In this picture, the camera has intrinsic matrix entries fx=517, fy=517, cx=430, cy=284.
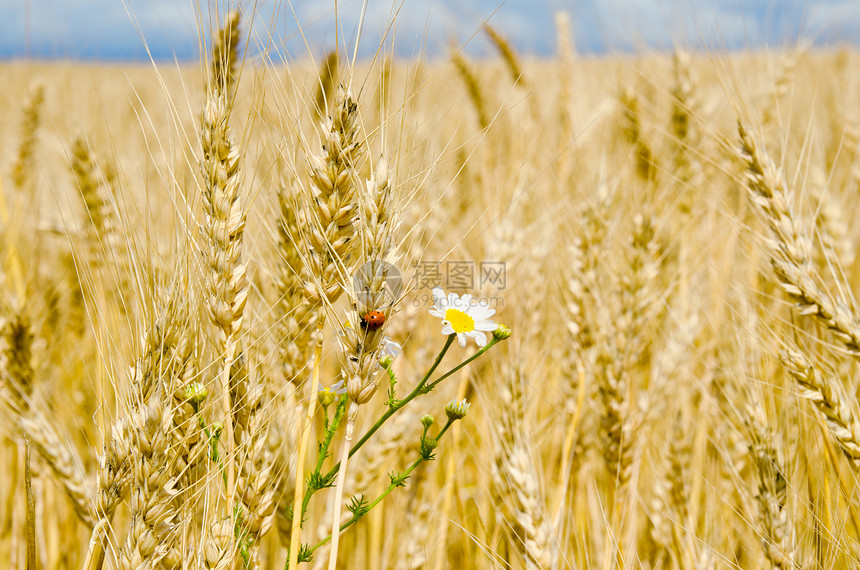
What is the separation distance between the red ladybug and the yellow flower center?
0.35 feet

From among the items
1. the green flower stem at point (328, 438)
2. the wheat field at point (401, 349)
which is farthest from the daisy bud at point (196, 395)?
the green flower stem at point (328, 438)

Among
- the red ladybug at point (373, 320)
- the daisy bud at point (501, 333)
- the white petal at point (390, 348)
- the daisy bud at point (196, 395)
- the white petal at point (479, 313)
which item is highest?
the red ladybug at point (373, 320)

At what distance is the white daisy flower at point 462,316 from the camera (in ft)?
2.45

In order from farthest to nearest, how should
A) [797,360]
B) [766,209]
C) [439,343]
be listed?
[439,343]
[766,209]
[797,360]

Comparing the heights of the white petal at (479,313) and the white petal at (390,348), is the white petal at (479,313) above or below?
above

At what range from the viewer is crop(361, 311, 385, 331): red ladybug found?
70 centimetres

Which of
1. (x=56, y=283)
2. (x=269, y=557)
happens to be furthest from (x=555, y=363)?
(x=56, y=283)

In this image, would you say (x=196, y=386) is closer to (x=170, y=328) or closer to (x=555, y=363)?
(x=170, y=328)

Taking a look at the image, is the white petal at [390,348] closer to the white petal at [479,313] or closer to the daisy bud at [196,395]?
the white petal at [479,313]

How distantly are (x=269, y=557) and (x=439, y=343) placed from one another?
0.84 m

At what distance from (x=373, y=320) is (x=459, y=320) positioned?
0.49 feet

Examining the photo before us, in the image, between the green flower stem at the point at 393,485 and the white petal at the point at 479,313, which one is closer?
the green flower stem at the point at 393,485

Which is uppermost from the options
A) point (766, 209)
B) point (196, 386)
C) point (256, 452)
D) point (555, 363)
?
point (766, 209)

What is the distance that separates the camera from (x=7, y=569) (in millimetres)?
1556
